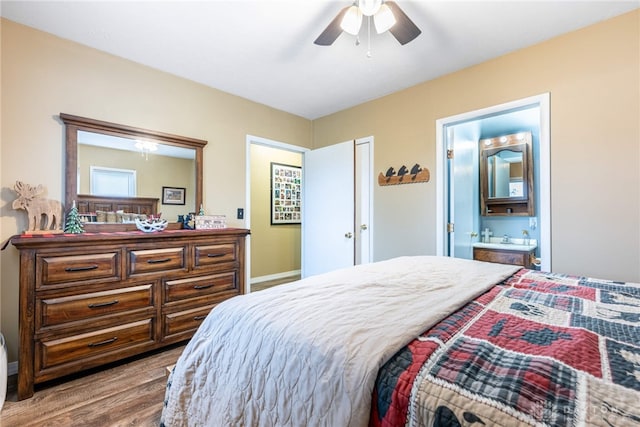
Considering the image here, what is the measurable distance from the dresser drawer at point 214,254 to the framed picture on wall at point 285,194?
7.38ft

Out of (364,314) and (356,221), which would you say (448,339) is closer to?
(364,314)

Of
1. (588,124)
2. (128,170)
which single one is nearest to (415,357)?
(588,124)

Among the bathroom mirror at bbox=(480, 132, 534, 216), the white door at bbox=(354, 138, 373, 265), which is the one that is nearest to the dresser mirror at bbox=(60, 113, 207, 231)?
the white door at bbox=(354, 138, 373, 265)

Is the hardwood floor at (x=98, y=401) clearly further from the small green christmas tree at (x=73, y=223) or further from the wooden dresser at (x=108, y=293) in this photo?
the small green christmas tree at (x=73, y=223)

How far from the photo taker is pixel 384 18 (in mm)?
1707

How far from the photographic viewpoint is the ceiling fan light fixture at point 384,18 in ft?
5.46

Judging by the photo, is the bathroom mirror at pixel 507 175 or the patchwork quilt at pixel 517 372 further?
the bathroom mirror at pixel 507 175

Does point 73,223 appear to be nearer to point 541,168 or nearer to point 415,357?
point 415,357

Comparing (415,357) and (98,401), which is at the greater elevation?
(415,357)

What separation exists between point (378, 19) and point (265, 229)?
3.64 metres

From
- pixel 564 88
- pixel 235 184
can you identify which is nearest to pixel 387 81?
pixel 564 88

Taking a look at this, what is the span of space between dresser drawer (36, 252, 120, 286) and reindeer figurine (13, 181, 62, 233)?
0.37 meters

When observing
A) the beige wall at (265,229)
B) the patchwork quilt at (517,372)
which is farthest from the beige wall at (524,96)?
the beige wall at (265,229)

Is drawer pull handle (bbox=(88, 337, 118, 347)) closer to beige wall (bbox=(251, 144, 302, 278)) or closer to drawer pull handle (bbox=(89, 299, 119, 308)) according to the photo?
drawer pull handle (bbox=(89, 299, 119, 308))
